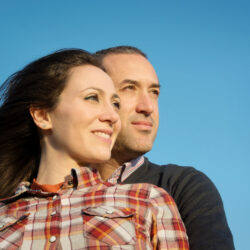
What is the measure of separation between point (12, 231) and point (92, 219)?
59 cm

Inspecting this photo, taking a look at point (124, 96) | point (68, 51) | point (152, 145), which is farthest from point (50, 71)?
point (152, 145)

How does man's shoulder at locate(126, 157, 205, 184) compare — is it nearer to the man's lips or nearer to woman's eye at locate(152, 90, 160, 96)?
the man's lips

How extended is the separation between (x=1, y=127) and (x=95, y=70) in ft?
3.44

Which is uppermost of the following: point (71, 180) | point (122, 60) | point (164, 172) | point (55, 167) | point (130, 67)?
point (122, 60)

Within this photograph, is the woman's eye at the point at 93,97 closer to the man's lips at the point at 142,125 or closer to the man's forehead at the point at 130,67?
the man's lips at the point at 142,125

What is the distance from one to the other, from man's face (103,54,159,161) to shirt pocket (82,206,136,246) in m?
1.41

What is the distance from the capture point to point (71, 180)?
10.5 feet

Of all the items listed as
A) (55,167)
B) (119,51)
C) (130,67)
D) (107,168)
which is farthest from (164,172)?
(119,51)

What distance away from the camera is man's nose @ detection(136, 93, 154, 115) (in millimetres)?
4504

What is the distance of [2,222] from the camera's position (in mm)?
3092

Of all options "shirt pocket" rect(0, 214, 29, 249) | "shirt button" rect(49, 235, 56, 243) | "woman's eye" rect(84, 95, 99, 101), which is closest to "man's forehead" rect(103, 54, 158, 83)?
"woman's eye" rect(84, 95, 99, 101)

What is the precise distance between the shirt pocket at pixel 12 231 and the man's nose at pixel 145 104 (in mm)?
1857

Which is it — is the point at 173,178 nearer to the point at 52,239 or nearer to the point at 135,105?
the point at 135,105

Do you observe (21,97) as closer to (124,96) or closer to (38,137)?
(38,137)
